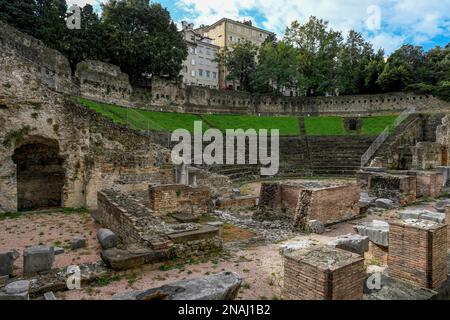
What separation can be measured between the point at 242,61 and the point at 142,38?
20129mm

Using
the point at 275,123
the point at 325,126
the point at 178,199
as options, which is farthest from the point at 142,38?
the point at 178,199

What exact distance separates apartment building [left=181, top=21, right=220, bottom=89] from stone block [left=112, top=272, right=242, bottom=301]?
57774 mm

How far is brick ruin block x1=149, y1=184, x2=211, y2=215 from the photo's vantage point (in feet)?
38.0

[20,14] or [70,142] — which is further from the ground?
[20,14]

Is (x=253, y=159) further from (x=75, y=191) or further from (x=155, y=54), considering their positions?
(x=155, y=54)

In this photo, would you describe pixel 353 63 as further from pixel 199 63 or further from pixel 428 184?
pixel 428 184

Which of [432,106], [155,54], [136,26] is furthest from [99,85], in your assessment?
[432,106]

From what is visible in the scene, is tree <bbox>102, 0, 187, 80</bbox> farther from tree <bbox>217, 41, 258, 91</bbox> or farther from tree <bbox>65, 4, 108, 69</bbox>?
tree <bbox>217, 41, 258, 91</bbox>

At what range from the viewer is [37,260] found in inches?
246

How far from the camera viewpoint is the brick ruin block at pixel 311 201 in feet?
35.2

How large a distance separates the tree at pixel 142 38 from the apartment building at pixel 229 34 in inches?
982

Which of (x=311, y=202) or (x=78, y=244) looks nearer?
(x=78, y=244)

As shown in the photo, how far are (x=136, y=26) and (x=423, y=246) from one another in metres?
41.4

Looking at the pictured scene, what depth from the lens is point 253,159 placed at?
27406mm
